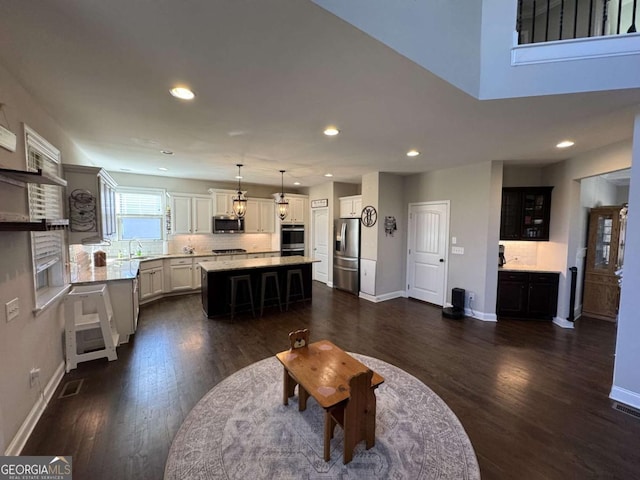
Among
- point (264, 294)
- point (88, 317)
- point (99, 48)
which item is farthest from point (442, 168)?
point (88, 317)

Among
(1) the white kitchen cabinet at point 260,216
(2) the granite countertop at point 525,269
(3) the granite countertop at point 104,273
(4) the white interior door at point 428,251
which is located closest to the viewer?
(3) the granite countertop at point 104,273

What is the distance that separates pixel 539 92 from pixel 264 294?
4.44 metres

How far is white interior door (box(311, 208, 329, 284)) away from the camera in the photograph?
692 centimetres

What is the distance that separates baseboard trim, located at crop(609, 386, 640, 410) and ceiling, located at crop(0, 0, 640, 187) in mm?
2582

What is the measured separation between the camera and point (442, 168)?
16.2 ft

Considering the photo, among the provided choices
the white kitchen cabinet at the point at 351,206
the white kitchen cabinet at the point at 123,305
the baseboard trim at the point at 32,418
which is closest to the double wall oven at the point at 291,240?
the white kitchen cabinet at the point at 351,206

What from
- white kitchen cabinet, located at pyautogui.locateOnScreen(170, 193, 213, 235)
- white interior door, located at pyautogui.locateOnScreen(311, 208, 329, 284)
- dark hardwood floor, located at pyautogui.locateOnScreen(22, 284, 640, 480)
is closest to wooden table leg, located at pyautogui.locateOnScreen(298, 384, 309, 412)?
dark hardwood floor, located at pyautogui.locateOnScreen(22, 284, 640, 480)

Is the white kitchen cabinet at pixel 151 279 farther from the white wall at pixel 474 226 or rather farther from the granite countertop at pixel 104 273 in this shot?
the white wall at pixel 474 226

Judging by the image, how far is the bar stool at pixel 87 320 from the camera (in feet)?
9.24

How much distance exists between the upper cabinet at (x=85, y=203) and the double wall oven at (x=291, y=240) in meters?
4.08

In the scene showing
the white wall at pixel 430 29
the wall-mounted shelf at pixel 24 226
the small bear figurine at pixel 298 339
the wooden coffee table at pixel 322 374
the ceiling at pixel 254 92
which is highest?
the white wall at pixel 430 29

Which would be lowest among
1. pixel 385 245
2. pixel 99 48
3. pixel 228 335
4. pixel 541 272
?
pixel 228 335

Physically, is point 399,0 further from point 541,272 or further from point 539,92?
point 541,272

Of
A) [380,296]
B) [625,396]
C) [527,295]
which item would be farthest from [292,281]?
[625,396]
